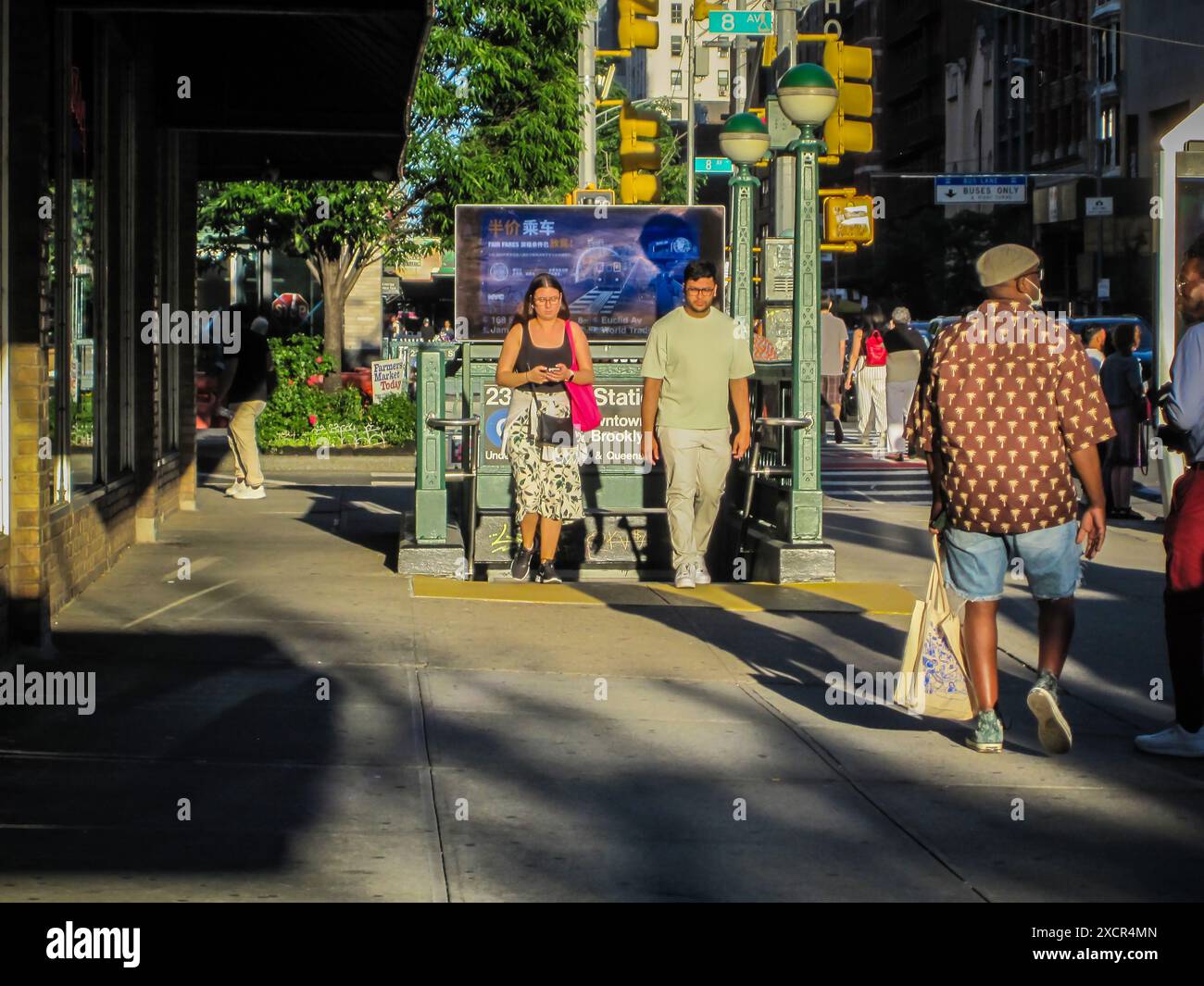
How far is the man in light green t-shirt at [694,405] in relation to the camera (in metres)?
11.4

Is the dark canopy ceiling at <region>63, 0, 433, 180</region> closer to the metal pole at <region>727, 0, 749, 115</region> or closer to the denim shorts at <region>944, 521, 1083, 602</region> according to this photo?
the denim shorts at <region>944, 521, 1083, 602</region>

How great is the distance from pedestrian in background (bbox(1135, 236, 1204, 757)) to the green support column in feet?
17.8

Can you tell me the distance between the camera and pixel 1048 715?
703cm

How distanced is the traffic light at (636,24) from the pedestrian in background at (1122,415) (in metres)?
6.82

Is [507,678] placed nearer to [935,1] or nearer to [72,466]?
[72,466]

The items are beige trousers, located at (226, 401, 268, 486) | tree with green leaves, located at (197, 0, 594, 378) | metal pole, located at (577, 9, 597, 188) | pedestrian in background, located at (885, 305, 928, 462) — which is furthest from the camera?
metal pole, located at (577, 9, 597, 188)

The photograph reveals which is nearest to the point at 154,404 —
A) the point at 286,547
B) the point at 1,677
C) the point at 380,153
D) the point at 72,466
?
the point at 286,547

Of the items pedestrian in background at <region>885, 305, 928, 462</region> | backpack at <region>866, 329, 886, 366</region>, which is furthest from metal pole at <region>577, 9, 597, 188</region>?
pedestrian in background at <region>885, 305, 928, 462</region>

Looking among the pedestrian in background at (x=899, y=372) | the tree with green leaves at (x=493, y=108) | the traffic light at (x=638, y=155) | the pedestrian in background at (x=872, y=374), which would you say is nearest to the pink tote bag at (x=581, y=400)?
the traffic light at (x=638, y=155)

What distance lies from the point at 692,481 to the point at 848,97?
8.72m

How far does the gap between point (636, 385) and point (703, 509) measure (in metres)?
2.20

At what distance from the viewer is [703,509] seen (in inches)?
458

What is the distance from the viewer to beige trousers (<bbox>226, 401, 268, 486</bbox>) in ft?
55.6

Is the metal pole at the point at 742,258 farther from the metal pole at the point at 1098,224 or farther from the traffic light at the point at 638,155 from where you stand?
the metal pole at the point at 1098,224
